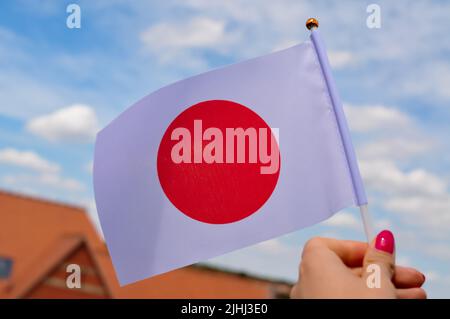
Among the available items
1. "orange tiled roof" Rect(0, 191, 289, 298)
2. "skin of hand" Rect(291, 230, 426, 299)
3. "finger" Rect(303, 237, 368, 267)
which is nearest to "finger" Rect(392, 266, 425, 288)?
"skin of hand" Rect(291, 230, 426, 299)

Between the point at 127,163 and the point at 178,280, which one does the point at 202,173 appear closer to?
the point at 127,163

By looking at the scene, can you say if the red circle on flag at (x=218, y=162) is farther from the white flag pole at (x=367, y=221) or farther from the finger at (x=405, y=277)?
the finger at (x=405, y=277)

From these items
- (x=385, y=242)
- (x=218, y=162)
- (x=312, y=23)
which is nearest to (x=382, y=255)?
(x=385, y=242)

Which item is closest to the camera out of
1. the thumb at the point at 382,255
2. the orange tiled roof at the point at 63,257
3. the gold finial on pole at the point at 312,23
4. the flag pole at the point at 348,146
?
the thumb at the point at 382,255

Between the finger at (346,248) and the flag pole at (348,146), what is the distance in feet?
0.47

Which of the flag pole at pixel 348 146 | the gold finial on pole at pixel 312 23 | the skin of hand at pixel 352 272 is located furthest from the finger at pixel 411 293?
the gold finial on pole at pixel 312 23

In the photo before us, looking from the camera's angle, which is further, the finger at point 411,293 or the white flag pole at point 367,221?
the white flag pole at point 367,221

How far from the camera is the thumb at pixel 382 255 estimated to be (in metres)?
2.26

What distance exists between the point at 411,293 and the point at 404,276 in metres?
0.07

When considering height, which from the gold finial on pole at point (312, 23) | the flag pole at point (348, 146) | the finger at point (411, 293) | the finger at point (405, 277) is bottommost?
the finger at point (411, 293)

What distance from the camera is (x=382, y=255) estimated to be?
2309 mm

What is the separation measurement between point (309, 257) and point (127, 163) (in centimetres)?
159

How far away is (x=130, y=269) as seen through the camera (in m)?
3.28
